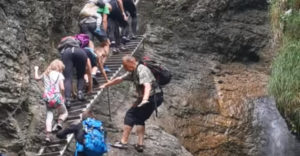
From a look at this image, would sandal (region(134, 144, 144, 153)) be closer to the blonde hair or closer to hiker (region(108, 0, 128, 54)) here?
the blonde hair

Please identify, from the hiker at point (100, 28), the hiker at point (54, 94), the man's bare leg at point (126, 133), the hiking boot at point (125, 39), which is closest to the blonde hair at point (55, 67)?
the hiker at point (54, 94)

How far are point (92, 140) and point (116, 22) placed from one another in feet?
13.4

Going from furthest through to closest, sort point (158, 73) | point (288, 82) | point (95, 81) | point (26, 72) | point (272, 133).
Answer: point (272, 133) → point (288, 82) → point (95, 81) → point (26, 72) → point (158, 73)

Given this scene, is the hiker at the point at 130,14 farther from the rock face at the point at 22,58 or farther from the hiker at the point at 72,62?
the hiker at the point at 72,62

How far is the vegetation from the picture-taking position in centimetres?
905

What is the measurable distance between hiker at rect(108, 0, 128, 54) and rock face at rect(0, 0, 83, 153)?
44.8 inches

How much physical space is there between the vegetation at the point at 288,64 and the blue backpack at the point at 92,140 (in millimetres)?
3848

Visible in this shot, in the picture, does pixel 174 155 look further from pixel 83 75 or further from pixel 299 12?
pixel 299 12

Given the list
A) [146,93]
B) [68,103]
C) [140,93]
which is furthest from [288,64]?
[68,103]

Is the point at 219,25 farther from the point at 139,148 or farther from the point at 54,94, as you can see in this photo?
the point at 54,94

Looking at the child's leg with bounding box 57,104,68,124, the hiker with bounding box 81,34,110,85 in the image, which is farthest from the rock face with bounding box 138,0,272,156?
the child's leg with bounding box 57,104,68,124

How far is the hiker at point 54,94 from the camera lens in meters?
7.20

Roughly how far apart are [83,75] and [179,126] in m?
2.74

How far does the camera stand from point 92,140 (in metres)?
6.61
